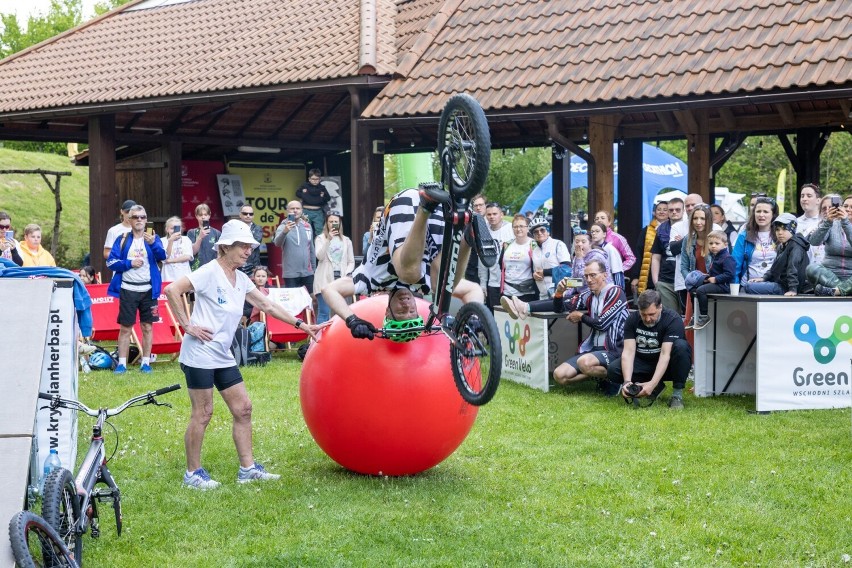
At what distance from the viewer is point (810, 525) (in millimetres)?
6715

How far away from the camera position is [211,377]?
7.76m

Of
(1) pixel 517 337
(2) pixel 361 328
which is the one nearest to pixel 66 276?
(2) pixel 361 328

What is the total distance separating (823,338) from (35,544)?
826 centimetres

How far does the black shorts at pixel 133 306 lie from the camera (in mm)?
13633

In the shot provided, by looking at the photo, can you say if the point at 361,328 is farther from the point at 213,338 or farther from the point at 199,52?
the point at 199,52

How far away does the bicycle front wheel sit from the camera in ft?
16.8

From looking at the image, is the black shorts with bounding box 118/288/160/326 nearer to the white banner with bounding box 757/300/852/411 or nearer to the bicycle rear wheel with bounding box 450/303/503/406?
the bicycle rear wheel with bounding box 450/303/503/406

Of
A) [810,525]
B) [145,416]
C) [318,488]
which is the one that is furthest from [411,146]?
[810,525]

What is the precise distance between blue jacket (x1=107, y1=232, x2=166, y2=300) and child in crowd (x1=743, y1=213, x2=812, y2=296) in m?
7.42

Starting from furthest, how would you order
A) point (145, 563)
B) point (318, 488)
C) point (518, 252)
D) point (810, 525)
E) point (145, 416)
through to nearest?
point (518, 252), point (145, 416), point (318, 488), point (810, 525), point (145, 563)

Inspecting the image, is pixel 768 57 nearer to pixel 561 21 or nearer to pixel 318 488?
pixel 561 21

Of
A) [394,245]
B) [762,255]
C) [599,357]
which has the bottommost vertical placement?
[599,357]

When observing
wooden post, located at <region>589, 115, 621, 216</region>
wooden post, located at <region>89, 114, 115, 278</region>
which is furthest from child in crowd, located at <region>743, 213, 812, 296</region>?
wooden post, located at <region>89, 114, 115, 278</region>

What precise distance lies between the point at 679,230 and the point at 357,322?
673cm
